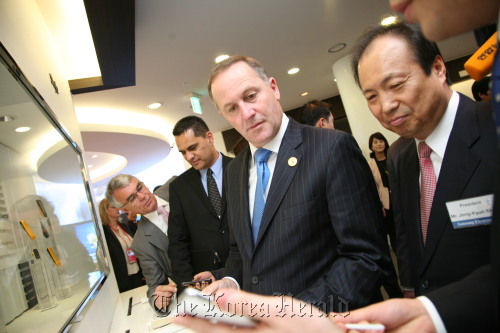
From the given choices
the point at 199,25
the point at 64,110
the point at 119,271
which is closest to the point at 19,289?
the point at 64,110

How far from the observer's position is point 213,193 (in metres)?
2.55

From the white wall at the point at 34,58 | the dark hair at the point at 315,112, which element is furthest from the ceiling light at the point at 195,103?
the white wall at the point at 34,58

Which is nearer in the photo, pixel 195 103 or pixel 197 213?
pixel 197 213

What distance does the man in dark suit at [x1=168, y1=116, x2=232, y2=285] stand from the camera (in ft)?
7.98

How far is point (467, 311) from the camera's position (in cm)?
89

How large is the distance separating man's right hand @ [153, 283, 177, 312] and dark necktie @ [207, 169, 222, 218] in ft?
2.02

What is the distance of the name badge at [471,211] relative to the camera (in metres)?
1.02

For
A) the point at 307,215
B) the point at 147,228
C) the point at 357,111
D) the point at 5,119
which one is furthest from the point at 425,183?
the point at 357,111

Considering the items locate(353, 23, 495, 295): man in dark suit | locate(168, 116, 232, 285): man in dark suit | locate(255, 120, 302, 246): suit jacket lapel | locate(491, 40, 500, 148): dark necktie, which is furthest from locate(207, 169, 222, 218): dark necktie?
locate(491, 40, 500, 148): dark necktie

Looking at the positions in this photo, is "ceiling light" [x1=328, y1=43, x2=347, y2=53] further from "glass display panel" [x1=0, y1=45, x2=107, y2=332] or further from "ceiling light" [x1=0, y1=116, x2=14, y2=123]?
"ceiling light" [x1=0, y1=116, x2=14, y2=123]

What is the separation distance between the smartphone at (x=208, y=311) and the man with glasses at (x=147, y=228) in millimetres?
1990

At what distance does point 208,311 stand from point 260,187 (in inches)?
31.1

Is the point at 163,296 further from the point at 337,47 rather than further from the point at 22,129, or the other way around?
the point at 337,47

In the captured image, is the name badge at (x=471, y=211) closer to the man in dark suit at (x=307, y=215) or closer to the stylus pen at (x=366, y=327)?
the man in dark suit at (x=307, y=215)
